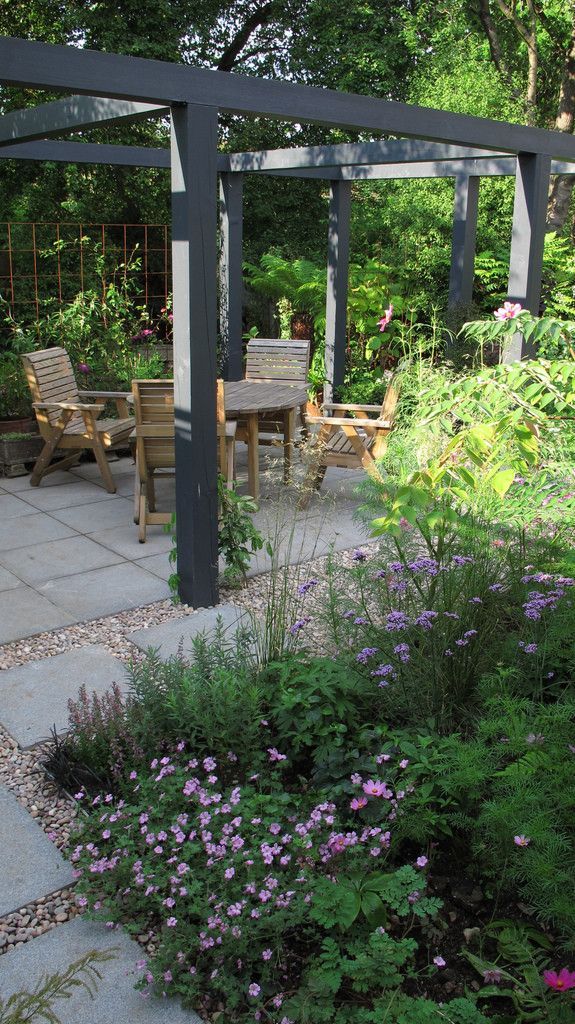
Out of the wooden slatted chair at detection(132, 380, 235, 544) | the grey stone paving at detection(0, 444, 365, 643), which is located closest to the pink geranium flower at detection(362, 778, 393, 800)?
the grey stone paving at detection(0, 444, 365, 643)

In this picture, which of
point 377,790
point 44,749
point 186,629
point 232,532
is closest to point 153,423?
point 232,532

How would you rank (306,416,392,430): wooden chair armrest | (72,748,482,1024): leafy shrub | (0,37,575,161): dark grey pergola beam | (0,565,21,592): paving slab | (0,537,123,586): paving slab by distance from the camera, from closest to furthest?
(72,748,482,1024): leafy shrub
(0,37,575,161): dark grey pergola beam
(0,565,21,592): paving slab
(0,537,123,586): paving slab
(306,416,392,430): wooden chair armrest

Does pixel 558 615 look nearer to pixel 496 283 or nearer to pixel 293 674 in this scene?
pixel 293 674

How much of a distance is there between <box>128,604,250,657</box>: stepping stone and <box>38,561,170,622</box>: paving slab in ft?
1.06

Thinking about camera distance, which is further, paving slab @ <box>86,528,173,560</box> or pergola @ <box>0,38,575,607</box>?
paving slab @ <box>86,528,173,560</box>

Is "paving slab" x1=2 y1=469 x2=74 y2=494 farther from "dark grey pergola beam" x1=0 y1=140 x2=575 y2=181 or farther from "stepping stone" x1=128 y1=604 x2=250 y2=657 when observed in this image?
"stepping stone" x1=128 y1=604 x2=250 y2=657

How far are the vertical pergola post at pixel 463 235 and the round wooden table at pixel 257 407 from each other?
2.42 m

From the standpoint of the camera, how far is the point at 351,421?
Answer: 5.82m

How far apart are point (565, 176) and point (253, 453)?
806 centimetres

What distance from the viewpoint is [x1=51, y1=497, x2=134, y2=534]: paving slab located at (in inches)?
220

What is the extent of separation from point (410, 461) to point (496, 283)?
5.86 metres

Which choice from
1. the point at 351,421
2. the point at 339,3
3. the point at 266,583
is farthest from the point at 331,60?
the point at 266,583

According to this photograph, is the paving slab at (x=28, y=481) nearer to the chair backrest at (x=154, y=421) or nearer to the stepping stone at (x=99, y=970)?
the chair backrest at (x=154, y=421)

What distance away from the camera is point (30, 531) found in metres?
5.47
